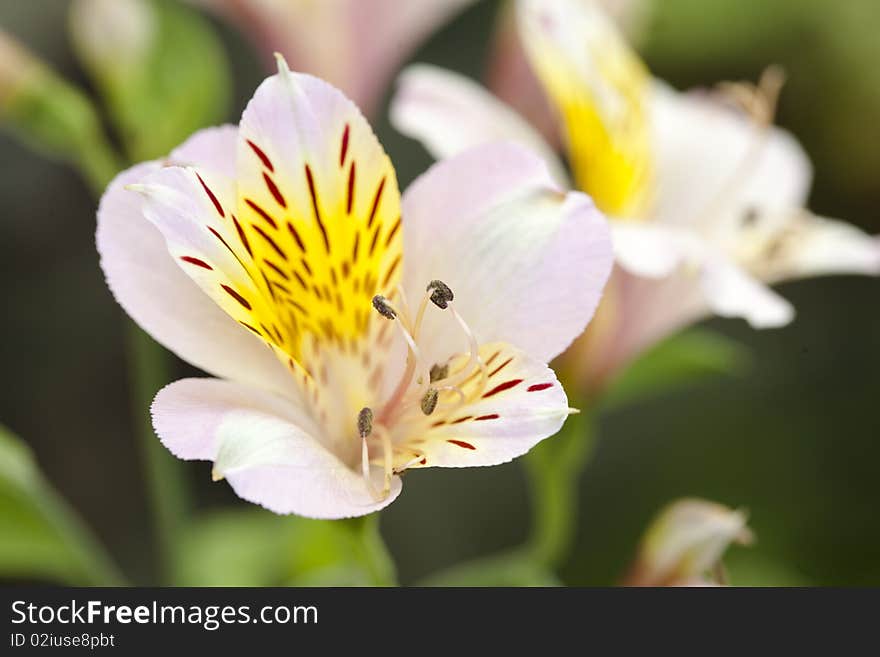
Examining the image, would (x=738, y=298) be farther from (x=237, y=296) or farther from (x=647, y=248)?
(x=237, y=296)

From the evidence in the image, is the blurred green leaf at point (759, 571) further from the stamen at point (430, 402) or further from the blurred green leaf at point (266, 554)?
the stamen at point (430, 402)

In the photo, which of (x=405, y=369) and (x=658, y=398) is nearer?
(x=405, y=369)

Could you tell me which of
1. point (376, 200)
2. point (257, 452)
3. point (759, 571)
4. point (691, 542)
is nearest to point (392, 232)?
point (376, 200)

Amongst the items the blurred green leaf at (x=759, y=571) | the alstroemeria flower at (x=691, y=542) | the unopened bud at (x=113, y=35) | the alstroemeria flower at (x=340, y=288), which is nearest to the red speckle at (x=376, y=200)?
the alstroemeria flower at (x=340, y=288)

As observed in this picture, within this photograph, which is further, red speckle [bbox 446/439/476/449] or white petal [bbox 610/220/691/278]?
white petal [bbox 610/220/691/278]

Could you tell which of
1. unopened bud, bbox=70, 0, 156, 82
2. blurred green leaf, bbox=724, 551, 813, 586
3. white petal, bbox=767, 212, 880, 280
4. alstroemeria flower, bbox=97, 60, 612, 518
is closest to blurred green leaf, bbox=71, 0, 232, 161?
unopened bud, bbox=70, 0, 156, 82

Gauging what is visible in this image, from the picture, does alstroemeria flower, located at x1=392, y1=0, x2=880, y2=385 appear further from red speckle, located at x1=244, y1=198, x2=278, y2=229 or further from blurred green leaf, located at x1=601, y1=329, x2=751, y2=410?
red speckle, located at x1=244, y1=198, x2=278, y2=229
